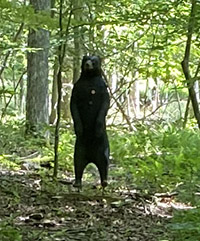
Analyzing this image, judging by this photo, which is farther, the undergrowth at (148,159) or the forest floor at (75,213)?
the undergrowth at (148,159)

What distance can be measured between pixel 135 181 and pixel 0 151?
9.05 ft

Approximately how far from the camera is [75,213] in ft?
16.8

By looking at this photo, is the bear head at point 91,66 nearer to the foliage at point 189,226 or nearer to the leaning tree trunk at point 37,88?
the foliage at point 189,226

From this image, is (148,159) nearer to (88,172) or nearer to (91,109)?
(88,172)

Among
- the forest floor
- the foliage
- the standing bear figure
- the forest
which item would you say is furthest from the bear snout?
the foliage

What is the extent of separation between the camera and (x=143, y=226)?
4.79m

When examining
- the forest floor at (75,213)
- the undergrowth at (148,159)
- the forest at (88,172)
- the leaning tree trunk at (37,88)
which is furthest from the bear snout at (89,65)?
the leaning tree trunk at (37,88)

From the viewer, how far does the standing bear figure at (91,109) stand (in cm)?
578

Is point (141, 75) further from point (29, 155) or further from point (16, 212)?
point (16, 212)

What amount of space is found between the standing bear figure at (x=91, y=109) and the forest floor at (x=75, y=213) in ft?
1.72

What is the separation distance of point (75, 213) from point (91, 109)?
1.29 meters

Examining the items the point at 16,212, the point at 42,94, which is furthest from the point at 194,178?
the point at 42,94

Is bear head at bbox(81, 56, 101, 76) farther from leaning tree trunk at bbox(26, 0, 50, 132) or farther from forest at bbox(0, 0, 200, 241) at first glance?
leaning tree trunk at bbox(26, 0, 50, 132)

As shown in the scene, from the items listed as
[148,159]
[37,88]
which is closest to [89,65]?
[148,159]
